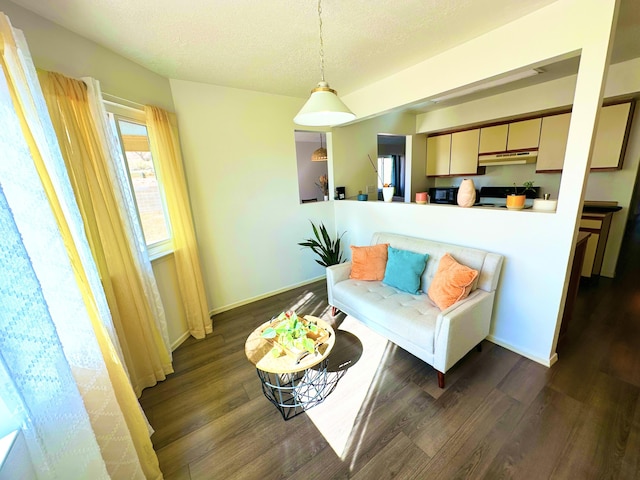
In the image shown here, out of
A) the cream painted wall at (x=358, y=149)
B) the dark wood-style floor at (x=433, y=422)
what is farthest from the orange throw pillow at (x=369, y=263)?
the cream painted wall at (x=358, y=149)

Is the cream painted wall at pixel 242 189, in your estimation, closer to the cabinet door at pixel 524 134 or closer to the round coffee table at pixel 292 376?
the round coffee table at pixel 292 376

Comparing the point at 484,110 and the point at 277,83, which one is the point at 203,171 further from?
the point at 484,110

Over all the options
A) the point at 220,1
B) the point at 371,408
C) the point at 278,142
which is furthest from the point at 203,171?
the point at 371,408

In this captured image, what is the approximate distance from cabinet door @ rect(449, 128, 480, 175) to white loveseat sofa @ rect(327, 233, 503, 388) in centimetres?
262

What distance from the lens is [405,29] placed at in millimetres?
1843

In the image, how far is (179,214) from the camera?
2.47 meters

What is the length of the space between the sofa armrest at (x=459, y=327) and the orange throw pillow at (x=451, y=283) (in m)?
0.07

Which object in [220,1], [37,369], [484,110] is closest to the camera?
[37,369]

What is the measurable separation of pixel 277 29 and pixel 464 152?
3.84 meters

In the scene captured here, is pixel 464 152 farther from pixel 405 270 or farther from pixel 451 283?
pixel 451 283

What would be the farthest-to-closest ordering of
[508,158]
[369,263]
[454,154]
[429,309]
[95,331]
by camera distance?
[454,154] → [508,158] → [369,263] → [429,309] → [95,331]

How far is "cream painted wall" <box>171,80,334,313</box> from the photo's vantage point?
2.77 metres

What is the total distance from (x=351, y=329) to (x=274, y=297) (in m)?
1.31

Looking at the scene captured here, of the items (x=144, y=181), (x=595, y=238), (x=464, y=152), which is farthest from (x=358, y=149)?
(x=595, y=238)
